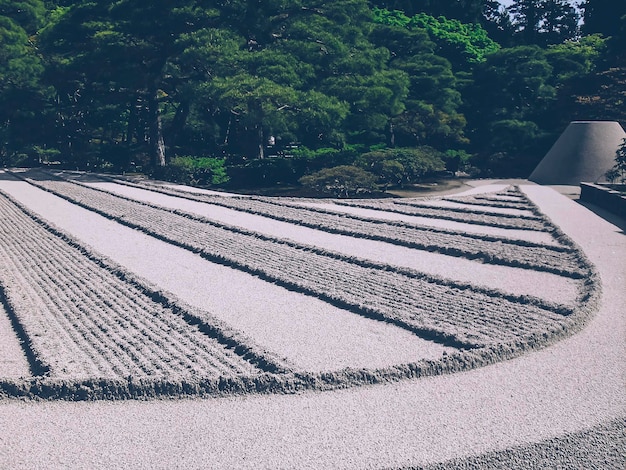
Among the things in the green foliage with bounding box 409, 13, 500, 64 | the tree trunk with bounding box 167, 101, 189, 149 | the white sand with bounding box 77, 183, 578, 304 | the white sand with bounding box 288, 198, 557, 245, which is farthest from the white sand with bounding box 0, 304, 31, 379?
the green foliage with bounding box 409, 13, 500, 64

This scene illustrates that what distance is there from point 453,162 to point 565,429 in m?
25.2

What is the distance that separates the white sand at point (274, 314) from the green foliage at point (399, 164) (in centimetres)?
1196

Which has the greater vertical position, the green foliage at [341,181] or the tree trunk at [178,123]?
the tree trunk at [178,123]

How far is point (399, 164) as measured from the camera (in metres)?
21.7

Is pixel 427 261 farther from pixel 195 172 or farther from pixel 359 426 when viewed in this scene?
pixel 195 172

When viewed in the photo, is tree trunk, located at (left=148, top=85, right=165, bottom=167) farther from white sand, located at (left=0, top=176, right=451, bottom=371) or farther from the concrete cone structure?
the concrete cone structure

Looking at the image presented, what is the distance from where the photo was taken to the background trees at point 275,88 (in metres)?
21.5

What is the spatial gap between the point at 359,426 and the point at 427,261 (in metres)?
5.49

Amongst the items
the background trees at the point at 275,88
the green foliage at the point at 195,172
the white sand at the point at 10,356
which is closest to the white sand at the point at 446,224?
the background trees at the point at 275,88

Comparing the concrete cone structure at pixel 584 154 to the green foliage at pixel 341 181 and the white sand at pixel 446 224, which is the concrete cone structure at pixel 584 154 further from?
the white sand at pixel 446 224

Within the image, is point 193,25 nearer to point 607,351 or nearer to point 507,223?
point 507,223

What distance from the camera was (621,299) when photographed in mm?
7480

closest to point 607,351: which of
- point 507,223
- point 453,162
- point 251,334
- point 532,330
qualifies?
point 532,330

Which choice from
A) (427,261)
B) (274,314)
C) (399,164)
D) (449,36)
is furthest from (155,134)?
(274,314)
